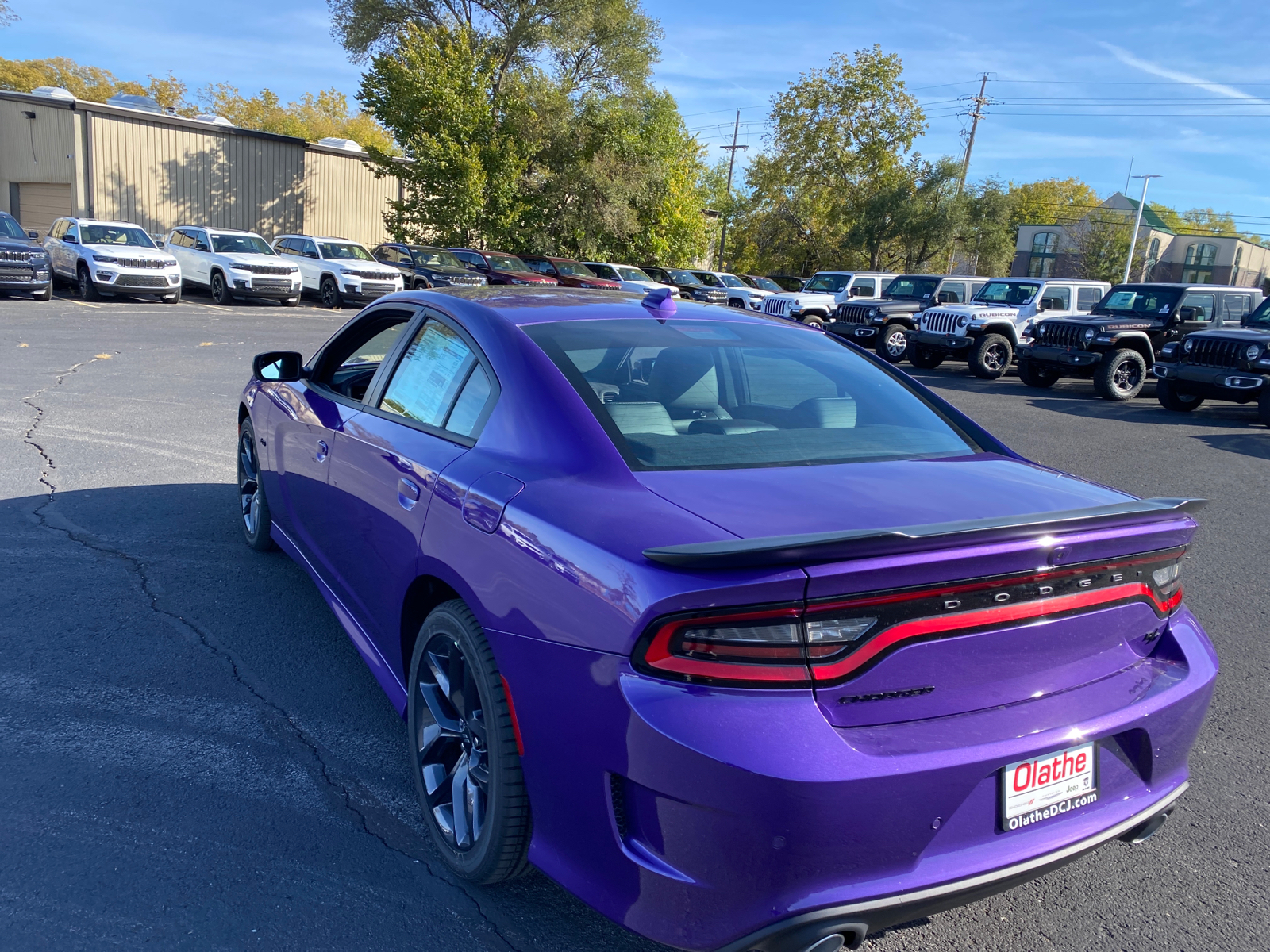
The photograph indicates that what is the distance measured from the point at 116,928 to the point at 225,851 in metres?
0.35

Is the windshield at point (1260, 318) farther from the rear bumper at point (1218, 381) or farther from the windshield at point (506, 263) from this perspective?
the windshield at point (506, 263)

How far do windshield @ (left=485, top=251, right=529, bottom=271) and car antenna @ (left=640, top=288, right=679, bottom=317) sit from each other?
82.3 ft

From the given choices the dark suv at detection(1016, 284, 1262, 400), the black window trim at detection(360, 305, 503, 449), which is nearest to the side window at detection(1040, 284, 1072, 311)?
the dark suv at detection(1016, 284, 1262, 400)

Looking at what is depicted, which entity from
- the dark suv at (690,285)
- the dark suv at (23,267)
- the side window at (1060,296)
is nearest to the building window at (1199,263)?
the dark suv at (690,285)

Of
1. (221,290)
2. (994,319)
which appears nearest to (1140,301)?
(994,319)

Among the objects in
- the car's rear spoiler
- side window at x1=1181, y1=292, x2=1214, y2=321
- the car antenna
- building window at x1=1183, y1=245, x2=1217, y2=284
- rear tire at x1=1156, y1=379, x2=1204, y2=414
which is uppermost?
building window at x1=1183, y1=245, x2=1217, y2=284

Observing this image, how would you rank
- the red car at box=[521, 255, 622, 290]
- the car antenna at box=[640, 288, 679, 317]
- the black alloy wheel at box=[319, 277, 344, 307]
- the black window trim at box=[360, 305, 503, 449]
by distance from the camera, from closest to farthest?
the black window trim at box=[360, 305, 503, 449] → the car antenna at box=[640, 288, 679, 317] → the black alloy wheel at box=[319, 277, 344, 307] → the red car at box=[521, 255, 622, 290]

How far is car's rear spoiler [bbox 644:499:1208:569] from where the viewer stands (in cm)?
177

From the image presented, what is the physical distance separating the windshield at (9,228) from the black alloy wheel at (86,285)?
1188mm

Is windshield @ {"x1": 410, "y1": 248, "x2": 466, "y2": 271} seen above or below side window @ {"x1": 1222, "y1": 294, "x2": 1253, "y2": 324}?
below

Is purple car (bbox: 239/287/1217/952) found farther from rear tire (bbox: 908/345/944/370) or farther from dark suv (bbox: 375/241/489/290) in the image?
dark suv (bbox: 375/241/489/290)

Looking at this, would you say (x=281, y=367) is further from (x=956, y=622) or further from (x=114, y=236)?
(x=114, y=236)

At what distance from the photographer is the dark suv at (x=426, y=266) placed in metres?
26.2

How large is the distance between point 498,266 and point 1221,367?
1999 cm
